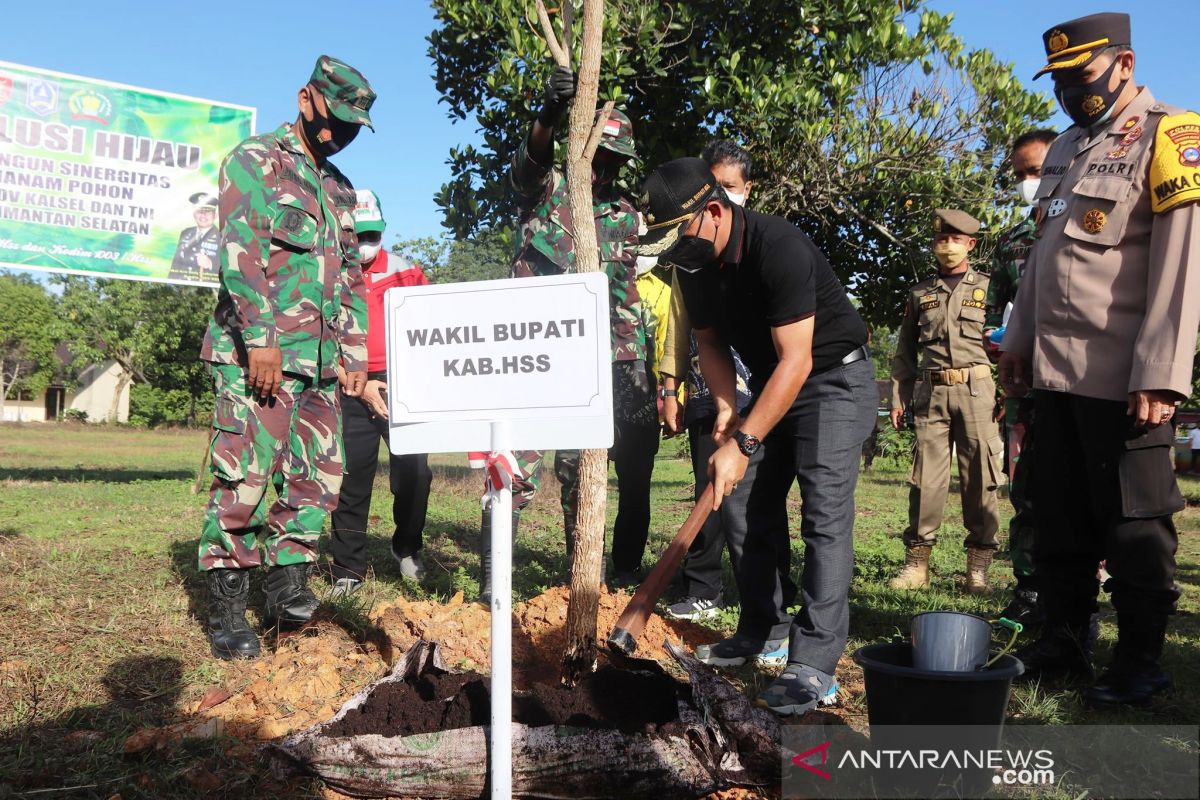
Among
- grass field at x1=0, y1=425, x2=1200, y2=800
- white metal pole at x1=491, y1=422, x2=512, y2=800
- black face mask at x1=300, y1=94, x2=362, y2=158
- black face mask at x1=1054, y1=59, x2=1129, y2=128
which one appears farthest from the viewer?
black face mask at x1=300, y1=94, x2=362, y2=158

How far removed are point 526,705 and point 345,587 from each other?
231cm

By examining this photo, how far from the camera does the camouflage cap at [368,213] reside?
191 inches

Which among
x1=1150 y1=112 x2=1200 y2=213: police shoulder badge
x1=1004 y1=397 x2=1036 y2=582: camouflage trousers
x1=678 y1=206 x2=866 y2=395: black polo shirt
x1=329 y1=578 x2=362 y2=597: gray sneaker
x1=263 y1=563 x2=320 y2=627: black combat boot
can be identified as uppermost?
x1=1150 y1=112 x2=1200 y2=213: police shoulder badge

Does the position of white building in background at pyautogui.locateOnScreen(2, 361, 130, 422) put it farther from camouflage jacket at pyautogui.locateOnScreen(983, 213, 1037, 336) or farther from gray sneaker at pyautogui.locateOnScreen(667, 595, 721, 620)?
camouflage jacket at pyautogui.locateOnScreen(983, 213, 1037, 336)

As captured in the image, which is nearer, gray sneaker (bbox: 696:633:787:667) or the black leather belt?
the black leather belt

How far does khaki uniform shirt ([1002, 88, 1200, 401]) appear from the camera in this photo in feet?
9.20

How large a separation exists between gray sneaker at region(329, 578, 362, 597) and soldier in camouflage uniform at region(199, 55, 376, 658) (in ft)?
1.87

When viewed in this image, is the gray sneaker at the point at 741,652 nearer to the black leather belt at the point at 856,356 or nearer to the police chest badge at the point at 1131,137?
the black leather belt at the point at 856,356

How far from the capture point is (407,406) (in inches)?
89.0

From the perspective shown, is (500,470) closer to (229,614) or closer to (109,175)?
(229,614)

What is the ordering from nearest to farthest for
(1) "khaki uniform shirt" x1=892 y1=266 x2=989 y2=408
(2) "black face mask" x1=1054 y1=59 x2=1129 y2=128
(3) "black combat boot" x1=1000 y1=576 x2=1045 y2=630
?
(2) "black face mask" x1=1054 y1=59 x2=1129 y2=128
(3) "black combat boot" x1=1000 y1=576 x2=1045 y2=630
(1) "khaki uniform shirt" x1=892 y1=266 x2=989 y2=408

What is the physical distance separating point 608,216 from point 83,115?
7.63 meters

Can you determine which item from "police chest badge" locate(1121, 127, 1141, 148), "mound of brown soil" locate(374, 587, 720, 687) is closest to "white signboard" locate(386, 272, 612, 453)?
"mound of brown soil" locate(374, 587, 720, 687)

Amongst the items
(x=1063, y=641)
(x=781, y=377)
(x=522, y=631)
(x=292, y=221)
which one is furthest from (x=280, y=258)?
(x=1063, y=641)
